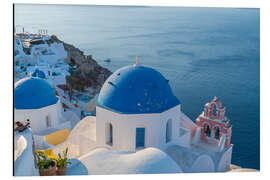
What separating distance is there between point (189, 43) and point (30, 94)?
5440 mm

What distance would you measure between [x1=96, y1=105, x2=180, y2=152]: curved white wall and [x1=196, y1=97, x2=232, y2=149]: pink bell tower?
1.51 m

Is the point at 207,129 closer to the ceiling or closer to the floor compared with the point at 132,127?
closer to the floor

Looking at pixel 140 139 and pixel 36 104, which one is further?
pixel 36 104

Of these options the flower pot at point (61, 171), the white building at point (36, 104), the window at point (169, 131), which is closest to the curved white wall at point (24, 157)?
the flower pot at point (61, 171)

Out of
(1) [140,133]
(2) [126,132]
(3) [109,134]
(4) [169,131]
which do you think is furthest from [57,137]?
(4) [169,131]

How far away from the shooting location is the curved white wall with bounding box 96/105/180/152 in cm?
638

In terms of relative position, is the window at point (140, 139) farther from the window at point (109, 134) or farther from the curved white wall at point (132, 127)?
the window at point (109, 134)

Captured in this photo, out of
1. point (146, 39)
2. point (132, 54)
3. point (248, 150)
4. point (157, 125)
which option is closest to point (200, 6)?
point (157, 125)

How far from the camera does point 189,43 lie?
32.6 ft

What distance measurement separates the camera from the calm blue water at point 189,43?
6422 mm

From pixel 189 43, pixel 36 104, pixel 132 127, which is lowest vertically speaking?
pixel 132 127

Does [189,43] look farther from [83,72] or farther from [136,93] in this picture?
[83,72]

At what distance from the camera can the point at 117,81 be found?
21.6 feet

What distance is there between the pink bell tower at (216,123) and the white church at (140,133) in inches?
1.0
